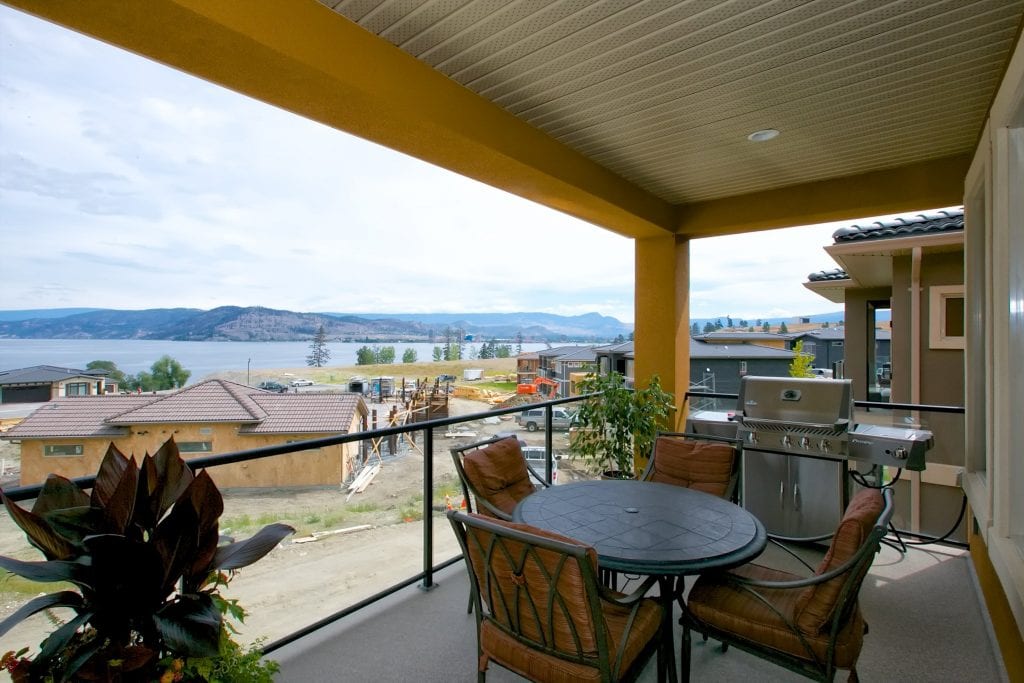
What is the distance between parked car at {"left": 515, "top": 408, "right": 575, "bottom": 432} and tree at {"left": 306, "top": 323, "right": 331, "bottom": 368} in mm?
4761

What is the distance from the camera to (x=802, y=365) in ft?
32.4

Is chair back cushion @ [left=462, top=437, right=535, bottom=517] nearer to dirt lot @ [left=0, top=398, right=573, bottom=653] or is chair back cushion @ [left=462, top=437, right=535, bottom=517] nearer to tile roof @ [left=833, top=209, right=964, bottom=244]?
dirt lot @ [left=0, top=398, right=573, bottom=653]

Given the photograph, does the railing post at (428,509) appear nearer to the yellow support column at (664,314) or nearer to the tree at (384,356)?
the yellow support column at (664,314)

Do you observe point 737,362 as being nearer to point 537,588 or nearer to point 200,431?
point 200,431

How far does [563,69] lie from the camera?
99.6 inches

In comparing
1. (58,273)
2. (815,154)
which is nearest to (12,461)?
(815,154)

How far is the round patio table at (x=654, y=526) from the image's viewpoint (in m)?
1.82

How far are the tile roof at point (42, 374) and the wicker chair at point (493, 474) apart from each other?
3133mm

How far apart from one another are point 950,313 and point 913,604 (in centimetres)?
427

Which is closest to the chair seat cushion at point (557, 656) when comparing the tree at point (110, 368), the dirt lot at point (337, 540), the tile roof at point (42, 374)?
the dirt lot at point (337, 540)

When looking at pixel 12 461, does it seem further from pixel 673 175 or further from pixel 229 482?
pixel 673 175

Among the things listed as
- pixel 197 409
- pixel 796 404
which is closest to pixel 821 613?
pixel 796 404

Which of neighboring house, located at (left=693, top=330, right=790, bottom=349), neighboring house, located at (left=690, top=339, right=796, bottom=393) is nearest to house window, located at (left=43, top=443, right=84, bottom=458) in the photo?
neighboring house, located at (left=690, top=339, right=796, bottom=393)

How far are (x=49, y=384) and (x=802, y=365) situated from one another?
34.7 ft
